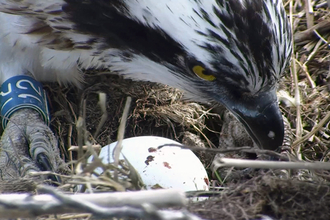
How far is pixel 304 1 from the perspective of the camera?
3549 mm

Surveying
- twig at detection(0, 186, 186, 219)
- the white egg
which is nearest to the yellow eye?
the white egg

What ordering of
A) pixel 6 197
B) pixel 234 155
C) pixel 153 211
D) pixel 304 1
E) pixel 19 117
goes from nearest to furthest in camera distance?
pixel 153 211
pixel 6 197
pixel 234 155
pixel 19 117
pixel 304 1

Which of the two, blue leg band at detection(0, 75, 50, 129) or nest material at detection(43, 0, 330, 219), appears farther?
blue leg band at detection(0, 75, 50, 129)

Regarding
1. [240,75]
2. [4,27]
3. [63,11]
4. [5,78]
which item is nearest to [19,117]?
[5,78]

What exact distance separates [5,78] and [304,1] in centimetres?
196

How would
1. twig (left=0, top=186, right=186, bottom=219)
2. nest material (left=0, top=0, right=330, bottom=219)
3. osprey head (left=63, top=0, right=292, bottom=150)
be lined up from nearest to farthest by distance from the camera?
1. twig (left=0, top=186, right=186, bottom=219)
2. osprey head (left=63, top=0, right=292, bottom=150)
3. nest material (left=0, top=0, right=330, bottom=219)

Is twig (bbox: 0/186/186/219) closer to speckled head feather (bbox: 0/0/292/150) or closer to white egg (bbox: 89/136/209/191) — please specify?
white egg (bbox: 89/136/209/191)

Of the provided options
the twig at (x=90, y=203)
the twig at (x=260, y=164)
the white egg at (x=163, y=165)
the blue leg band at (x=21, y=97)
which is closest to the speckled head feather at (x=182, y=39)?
the white egg at (x=163, y=165)

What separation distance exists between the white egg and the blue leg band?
0.80 meters

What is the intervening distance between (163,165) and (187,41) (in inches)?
21.1

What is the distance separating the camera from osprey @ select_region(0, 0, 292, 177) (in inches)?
84.7

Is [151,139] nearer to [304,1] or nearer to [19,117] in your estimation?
[19,117]

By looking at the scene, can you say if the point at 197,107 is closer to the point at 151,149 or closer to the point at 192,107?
the point at 192,107

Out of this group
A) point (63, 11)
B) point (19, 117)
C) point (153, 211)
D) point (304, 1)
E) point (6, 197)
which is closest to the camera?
point (153, 211)
